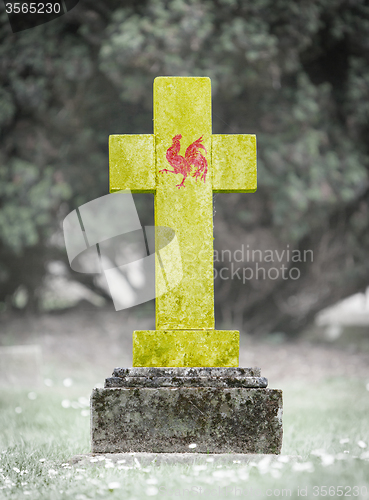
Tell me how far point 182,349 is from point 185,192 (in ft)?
3.20

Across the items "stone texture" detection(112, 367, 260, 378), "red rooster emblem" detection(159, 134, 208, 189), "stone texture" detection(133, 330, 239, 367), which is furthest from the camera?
"red rooster emblem" detection(159, 134, 208, 189)

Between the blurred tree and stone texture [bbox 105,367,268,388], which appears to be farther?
the blurred tree

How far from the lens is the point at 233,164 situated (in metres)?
3.28

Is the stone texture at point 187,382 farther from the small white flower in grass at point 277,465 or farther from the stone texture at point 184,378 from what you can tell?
the small white flower in grass at point 277,465

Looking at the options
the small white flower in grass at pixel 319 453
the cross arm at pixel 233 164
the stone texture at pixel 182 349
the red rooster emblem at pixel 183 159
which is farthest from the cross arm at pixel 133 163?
the small white flower in grass at pixel 319 453

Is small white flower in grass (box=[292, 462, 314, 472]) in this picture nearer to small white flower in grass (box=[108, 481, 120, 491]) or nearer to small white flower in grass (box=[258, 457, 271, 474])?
small white flower in grass (box=[258, 457, 271, 474])

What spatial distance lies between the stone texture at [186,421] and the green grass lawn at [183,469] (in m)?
0.17

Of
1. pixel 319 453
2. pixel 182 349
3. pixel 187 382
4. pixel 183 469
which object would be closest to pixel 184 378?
pixel 187 382

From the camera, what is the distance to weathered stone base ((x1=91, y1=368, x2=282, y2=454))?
278 cm

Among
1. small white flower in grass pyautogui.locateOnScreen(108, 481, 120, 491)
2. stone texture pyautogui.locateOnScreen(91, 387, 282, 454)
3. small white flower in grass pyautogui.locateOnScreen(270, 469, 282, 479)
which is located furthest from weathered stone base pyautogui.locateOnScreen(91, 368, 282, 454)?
small white flower in grass pyautogui.locateOnScreen(108, 481, 120, 491)

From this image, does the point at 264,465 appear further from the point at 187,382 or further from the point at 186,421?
the point at 187,382

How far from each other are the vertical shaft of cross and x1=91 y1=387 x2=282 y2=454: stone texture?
476mm

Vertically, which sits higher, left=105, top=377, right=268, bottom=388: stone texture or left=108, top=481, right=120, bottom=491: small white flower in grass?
left=105, top=377, right=268, bottom=388: stone texture

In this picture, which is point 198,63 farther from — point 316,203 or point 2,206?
point 2,206
